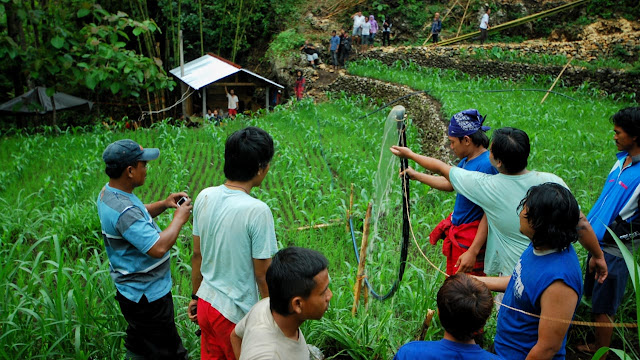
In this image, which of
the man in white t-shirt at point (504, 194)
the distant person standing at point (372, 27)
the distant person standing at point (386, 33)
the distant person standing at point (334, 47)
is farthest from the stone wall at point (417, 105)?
the man in white t-shirt at point (504, 194)

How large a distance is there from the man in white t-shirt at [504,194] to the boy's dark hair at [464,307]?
89cm

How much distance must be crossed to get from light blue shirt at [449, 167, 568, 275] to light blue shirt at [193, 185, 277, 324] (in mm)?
1151

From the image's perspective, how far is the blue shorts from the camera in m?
2.78

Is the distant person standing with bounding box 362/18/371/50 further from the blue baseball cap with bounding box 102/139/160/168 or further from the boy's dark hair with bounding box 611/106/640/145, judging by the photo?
the blue baseball cap with bounding box 102/139/160/168


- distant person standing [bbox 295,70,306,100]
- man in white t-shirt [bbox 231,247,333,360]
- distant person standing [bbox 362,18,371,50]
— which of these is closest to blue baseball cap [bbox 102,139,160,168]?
man in white t-shirt [bbox 231,247,333,360]

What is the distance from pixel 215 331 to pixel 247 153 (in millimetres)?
842

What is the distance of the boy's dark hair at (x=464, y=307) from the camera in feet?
5.31

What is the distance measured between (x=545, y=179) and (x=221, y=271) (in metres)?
1.70

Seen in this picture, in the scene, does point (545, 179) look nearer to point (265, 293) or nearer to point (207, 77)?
point (265, 293)

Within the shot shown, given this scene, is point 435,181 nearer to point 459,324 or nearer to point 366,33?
point 459,324

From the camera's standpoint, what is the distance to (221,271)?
7.04 feet

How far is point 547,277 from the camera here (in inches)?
73.2

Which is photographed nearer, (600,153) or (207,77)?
(600,153)

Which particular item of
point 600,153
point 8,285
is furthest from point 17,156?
point 600,153
